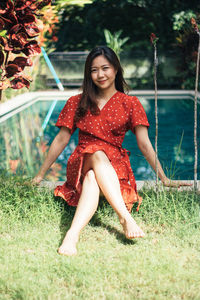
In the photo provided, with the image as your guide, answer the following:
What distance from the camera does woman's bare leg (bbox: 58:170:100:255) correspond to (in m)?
2.21

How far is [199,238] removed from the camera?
2.34 m

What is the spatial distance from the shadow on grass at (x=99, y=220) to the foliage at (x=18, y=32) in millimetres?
942

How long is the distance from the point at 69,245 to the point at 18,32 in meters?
1.17

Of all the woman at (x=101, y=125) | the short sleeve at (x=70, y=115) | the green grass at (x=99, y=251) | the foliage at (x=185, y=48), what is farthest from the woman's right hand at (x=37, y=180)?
the foliage at (x=185, y=48)

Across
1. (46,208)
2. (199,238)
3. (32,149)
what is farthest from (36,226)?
(32,149)

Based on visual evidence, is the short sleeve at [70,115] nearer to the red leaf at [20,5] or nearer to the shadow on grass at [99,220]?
the shadow on grass at [99,220]

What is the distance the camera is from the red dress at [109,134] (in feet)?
8.74

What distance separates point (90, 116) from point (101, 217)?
671 millimetres

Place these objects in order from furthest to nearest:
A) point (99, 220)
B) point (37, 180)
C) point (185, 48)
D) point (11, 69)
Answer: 1. point (185, 48)
2. point (37, 180)
3. point (99, 220)
4. point (11, 69)

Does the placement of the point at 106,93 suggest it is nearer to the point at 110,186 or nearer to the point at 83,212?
the point at 110,186

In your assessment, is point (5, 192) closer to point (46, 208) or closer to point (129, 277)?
point (46, 208)

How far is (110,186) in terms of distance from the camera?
239 cm

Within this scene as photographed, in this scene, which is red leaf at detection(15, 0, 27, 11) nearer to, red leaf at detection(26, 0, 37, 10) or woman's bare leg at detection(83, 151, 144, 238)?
red leaf at detection(26, 0, 37, 10)

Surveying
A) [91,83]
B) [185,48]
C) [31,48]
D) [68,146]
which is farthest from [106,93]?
[185,48]
